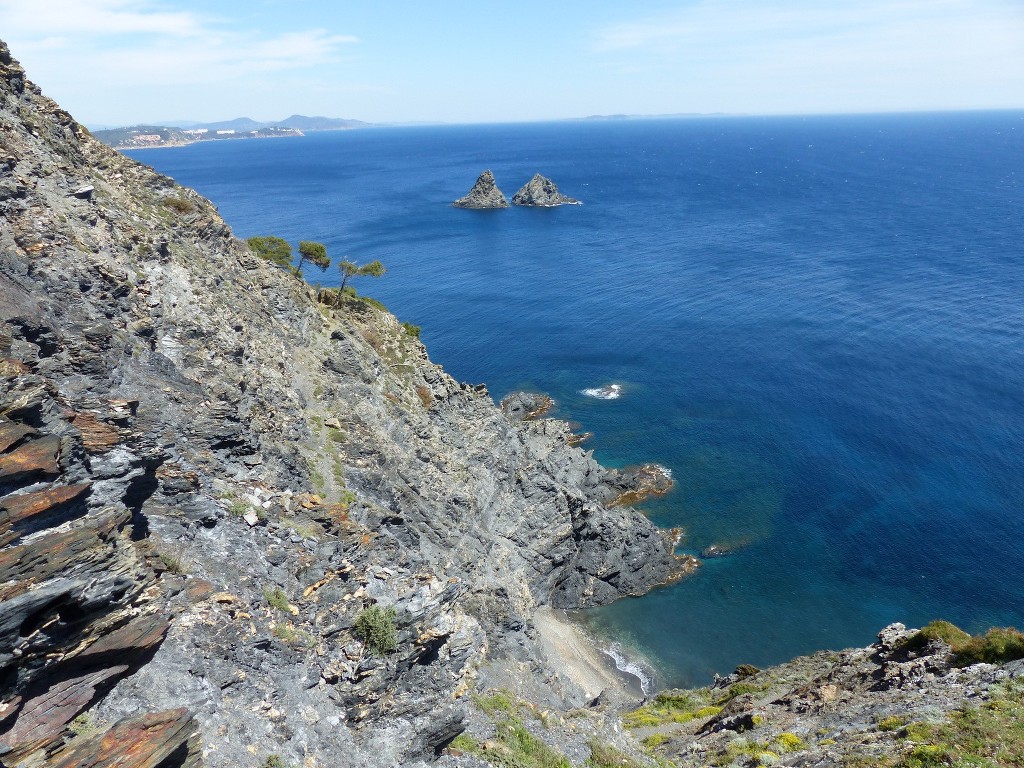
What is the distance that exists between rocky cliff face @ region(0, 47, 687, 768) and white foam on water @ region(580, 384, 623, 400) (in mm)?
44060

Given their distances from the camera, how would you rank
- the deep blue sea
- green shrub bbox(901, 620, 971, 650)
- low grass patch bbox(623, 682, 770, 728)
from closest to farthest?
1. green shrub bbox(901, 620, 971, 650)
2. low grass patch bbox(623, 682, 770, 728)
3. the deep blue sea

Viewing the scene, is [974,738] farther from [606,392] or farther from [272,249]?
[606,392]

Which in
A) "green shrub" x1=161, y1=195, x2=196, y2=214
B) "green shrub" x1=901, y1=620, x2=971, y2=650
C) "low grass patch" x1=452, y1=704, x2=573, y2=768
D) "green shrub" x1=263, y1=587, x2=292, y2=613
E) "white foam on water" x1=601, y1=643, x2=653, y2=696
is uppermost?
"green shrub" x1=161, y1=195, x2=196, y2=214

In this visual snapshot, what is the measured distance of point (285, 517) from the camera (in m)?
31.1

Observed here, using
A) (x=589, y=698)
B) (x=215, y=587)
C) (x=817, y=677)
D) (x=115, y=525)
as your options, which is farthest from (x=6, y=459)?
(x=817, y=677)

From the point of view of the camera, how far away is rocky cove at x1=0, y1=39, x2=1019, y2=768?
1748 centimetres

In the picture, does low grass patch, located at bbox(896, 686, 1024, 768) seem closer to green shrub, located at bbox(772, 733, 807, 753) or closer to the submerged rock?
green shrub, located at bbox(772, 733, 807, 753)

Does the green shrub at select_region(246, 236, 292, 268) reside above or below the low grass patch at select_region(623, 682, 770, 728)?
above

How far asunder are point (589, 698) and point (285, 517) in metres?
32.8

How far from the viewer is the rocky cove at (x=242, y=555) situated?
57.4ft

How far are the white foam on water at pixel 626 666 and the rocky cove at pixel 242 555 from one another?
2784 millimetres

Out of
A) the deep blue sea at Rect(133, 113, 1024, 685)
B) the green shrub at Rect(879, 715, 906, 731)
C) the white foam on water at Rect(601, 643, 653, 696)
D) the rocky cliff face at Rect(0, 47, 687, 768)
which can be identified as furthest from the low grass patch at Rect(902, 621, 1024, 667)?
the rocky cliff face at Rect(0, 47, 687, 768)

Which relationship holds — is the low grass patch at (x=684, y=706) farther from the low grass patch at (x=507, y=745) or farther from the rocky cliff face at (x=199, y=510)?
the low grass patch at (x=507, y=745)

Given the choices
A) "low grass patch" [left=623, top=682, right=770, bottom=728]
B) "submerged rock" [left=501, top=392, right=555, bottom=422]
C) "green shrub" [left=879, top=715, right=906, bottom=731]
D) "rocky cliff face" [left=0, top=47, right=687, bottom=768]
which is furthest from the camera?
"submerged rock" [left=501, top=392, right=555, bottom=422]
